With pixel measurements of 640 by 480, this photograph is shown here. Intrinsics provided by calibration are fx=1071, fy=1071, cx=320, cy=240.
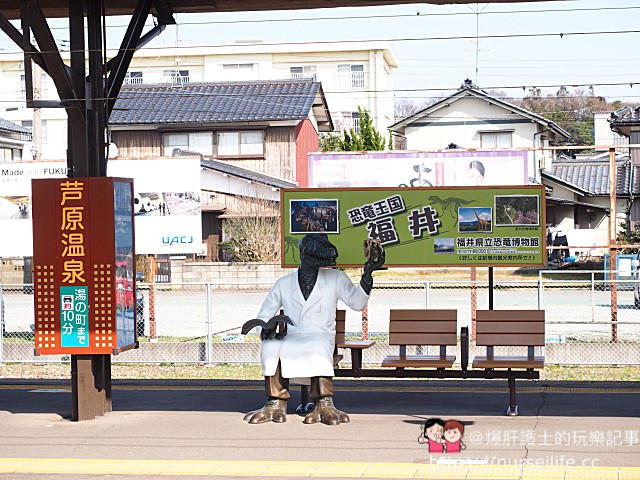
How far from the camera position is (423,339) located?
10.9 m

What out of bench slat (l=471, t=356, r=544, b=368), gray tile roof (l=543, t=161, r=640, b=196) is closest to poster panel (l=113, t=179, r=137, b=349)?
bench slat (l=471, t=356, r=544, b=368)

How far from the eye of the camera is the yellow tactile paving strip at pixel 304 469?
25.2 ft

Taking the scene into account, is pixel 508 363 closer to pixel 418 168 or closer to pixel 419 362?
pixel 419 362

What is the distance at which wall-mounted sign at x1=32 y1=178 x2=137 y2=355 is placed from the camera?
10.2 metres

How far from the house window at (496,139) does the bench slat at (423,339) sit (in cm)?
3068

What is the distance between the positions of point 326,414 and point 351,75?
4731 centimetres

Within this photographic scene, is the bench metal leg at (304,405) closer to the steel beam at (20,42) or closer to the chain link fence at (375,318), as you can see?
the steel beam at (20,42)

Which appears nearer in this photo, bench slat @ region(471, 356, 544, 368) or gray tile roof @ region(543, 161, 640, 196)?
bench slat @ region(471, 356, 544, 368)

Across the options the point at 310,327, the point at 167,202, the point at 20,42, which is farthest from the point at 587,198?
the point at 20,42

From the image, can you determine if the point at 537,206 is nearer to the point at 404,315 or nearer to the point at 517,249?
the point at 517,249

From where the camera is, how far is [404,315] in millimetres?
11070

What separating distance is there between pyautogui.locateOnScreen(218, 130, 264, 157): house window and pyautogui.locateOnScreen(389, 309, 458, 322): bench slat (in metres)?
29.8

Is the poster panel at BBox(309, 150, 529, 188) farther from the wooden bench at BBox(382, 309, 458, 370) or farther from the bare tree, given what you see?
the bare tree

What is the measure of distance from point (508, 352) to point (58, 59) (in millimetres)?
7891
